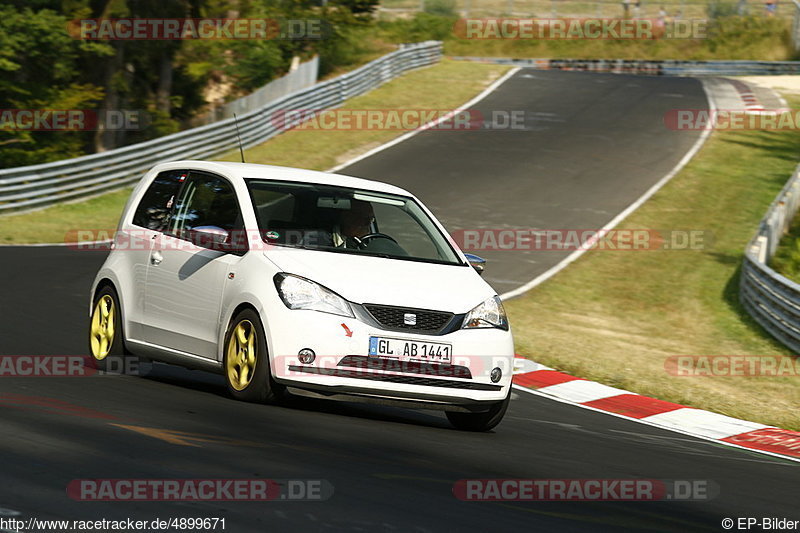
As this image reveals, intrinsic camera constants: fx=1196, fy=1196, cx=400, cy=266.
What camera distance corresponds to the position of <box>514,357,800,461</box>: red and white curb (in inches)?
401

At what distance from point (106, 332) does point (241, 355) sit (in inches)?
87.4

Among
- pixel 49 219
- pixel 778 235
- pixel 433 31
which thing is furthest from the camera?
pixel 433 31

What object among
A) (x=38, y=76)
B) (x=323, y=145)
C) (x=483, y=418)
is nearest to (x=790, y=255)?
(x=483, y=418)

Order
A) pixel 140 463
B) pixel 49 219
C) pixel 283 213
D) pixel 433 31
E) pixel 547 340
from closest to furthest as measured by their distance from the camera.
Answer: pixel 140 463
pixel 283 213
pixel 547 340
pixel 49 219
pixel 433 31

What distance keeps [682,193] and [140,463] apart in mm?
22418

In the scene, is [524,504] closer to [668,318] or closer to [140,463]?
[140,463]

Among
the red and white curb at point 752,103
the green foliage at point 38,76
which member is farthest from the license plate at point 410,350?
the red and white curb at point 752,103

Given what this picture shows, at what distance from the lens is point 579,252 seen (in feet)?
72.0

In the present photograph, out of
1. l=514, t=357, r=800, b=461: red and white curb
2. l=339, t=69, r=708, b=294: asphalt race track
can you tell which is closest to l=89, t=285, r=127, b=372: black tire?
l=514, t=357, r=800, b=461: red and white curb

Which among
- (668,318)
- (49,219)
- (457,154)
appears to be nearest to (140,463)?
(668,318)

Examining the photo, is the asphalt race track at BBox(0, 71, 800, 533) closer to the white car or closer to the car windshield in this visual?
the white car

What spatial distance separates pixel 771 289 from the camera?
16.3 m
